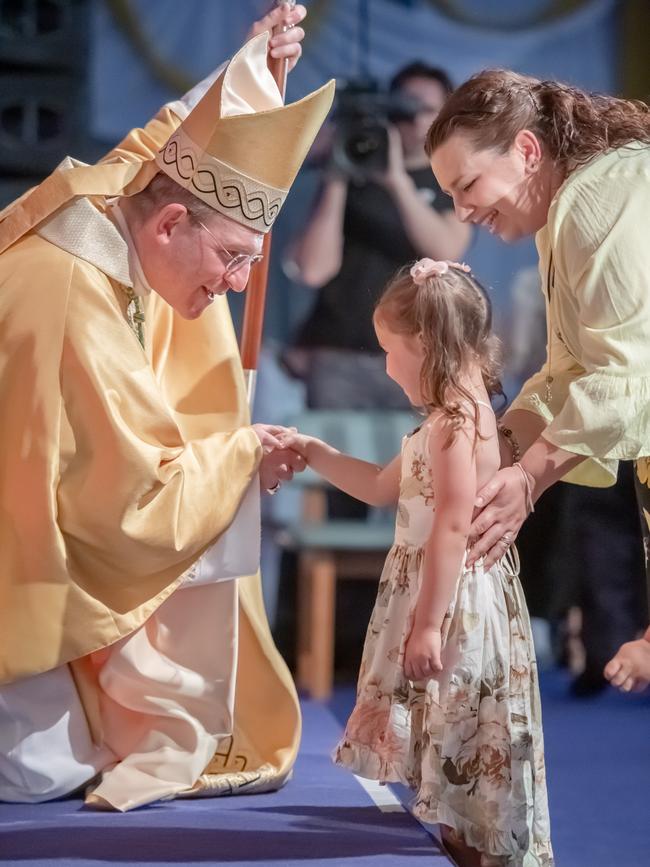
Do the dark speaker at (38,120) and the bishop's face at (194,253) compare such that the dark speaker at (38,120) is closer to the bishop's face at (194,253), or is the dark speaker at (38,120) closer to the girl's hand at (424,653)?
the bishop's face at (194,253)

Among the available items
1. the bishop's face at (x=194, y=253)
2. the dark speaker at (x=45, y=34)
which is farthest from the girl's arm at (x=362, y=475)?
the dark speaker at (x=45, y=34)

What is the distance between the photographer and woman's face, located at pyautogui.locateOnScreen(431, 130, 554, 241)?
260cm

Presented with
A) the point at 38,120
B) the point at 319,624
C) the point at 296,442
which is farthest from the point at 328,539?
the point at 296,442

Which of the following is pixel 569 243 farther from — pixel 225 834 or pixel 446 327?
pixel 225 834

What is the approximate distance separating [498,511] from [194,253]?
2.94ft

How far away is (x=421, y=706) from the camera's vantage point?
262cm

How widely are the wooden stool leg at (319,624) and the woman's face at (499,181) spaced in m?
3.03

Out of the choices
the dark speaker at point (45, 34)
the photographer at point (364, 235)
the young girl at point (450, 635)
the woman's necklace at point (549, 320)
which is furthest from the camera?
the photographer at point (364, 235)

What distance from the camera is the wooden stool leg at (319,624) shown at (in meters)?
5.49

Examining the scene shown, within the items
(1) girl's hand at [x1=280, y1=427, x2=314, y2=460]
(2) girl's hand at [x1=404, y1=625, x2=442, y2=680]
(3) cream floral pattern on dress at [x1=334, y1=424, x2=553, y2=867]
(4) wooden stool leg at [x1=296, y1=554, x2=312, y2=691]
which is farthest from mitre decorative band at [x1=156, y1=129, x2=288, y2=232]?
(4) wooden stool leg at [x1=296, y1=554, x2=312, y2=691]

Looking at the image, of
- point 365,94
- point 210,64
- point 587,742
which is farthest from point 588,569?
point 210,64

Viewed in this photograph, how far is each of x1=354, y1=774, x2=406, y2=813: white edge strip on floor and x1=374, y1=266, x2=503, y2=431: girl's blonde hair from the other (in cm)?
97

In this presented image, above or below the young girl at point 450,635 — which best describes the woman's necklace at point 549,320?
above

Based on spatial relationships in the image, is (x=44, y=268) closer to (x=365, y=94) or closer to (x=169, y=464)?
(x=169, y=464)
